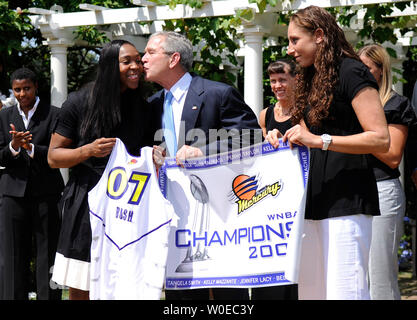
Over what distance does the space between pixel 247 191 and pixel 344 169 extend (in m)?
0.64

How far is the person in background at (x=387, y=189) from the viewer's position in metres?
4.79

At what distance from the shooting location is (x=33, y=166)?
5.84m

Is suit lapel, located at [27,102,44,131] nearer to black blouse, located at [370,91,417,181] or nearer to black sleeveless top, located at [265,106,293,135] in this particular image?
black sleeveless top, located at [265,106,293,135]

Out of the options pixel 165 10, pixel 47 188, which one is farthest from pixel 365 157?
pixel 165 10

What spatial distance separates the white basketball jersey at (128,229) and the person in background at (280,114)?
1.03 m

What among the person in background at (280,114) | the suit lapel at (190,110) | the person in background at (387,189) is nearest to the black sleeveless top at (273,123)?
the person in background at (280,114)

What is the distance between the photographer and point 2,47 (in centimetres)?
818

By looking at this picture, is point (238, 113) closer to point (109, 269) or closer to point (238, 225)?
point (238, 225)

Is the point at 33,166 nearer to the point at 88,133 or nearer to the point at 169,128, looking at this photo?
the point at 88,133

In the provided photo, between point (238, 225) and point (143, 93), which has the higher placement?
point (143, 93)

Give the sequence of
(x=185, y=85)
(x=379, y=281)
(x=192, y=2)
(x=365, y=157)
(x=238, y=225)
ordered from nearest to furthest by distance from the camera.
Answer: (x=365, y=157) → (x=238, y=225) → (x=185, y=85) → (x=379, y=281) → (x=192, y=2)

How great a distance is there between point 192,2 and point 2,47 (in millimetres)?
2337

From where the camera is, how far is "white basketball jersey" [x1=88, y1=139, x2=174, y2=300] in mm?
4121

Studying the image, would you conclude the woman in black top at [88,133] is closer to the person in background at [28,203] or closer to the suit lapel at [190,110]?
the suit lapel at [190,110]
